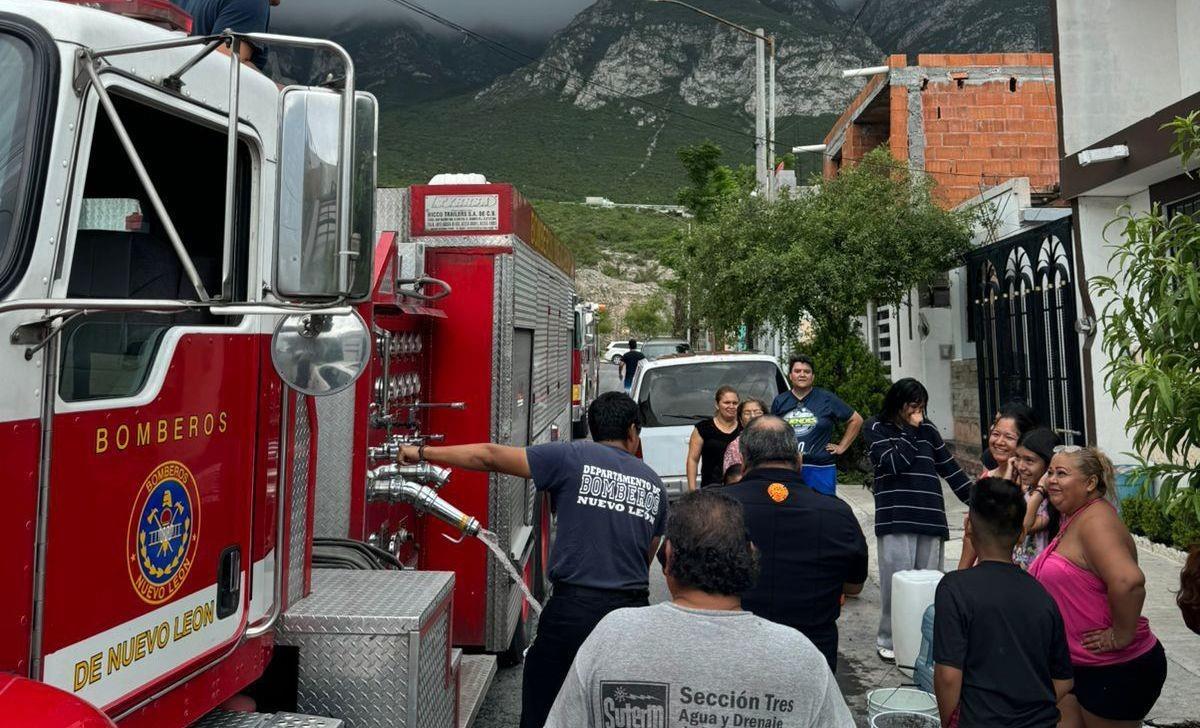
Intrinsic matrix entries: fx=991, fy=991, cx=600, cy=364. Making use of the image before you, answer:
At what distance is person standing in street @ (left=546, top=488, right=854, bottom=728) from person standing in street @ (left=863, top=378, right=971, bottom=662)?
4118 millimetres

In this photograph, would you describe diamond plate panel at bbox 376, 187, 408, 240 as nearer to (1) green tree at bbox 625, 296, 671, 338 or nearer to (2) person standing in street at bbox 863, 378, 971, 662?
(2) person standing in street at bbox 863, 378, 971, 662

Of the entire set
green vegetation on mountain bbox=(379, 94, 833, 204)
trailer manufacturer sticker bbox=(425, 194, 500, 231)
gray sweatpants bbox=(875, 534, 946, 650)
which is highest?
green vegetation on mountain bbox=(379, 94, 833, 204)

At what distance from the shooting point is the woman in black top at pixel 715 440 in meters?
7.41

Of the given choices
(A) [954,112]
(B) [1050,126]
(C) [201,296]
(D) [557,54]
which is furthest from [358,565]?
(D) [557,54]

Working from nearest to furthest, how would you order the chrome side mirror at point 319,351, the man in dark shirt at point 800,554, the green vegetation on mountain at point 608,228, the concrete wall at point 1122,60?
the chrome side mirror at point 319,351 < the man in dark shirt at point 800,554 < the concrete wall at point 1122,60 < the green vegetation on mountain at point 608,228

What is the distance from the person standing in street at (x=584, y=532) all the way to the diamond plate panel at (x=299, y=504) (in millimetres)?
902

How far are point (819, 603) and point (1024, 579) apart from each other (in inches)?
31.7

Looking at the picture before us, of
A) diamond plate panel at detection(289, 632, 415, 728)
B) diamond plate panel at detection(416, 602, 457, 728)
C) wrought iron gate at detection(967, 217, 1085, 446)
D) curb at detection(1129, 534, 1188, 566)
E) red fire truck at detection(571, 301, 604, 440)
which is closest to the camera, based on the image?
diamond plate panel at detection(289, 632, 415, 728)

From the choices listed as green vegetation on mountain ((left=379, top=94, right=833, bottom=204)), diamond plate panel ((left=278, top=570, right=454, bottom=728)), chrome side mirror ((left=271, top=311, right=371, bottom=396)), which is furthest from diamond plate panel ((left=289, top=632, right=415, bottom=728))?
green vegetation on mountain ((left=379, top=94, right=833, bottom=204))

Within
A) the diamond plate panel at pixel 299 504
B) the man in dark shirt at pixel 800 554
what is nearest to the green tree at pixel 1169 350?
the man in dark shirt at pixel 800 554

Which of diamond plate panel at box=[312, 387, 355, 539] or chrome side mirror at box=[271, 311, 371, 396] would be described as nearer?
chrome side mirror at box=[271, 311, 371, 396]

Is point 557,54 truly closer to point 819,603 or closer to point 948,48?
point 948,48

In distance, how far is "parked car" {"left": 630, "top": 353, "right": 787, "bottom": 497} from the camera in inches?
395

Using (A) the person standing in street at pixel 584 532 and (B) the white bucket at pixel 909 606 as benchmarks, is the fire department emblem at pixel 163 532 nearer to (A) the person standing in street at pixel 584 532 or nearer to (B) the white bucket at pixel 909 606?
(A) the person standing in street at pixel 584 532
